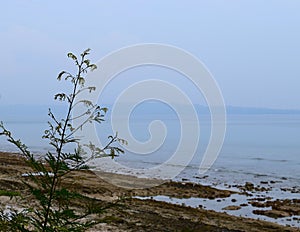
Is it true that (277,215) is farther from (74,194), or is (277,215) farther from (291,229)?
(74,194)

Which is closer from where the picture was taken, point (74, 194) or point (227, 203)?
point (74, 194)

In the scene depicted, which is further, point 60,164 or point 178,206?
point 178,206

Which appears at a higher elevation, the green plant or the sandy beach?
the green plant

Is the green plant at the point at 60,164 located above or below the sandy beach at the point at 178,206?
above

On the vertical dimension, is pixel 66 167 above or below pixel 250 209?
above

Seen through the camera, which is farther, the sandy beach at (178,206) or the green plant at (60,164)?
the sandy beach at (178,206)

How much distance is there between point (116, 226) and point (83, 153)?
953 cm

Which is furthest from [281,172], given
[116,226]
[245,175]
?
[116,226]

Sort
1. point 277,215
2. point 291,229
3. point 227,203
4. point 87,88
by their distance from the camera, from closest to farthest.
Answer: point 87,88, point 291,229, point 277,215, point 227,203

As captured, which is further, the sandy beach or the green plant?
the sandy beach

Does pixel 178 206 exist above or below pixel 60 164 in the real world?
below

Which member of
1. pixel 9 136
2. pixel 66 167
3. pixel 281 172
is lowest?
pixel 281 172

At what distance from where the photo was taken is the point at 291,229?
51.4 feet

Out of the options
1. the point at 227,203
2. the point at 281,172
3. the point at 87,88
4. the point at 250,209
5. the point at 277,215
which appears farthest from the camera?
the point at 281,172
